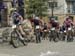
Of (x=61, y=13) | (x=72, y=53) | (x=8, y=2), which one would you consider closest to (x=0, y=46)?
(x=72, y=53)

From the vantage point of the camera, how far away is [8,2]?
163 ft

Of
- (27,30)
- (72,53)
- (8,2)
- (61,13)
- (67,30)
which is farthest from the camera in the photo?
(61,13)

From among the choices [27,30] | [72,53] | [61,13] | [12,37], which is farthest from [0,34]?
[61,13]

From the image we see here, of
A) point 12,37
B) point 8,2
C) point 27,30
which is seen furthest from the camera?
point 8,2

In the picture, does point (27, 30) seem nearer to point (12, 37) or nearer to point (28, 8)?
point (12, 37)

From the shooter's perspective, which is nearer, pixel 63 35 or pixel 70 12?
pixel 63 35

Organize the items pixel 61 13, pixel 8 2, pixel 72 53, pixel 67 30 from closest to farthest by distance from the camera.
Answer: pixel 72 53, pixel 67 30, pixel 8 2, pixel 61 13

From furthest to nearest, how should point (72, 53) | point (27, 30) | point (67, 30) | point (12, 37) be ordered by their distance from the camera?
point (67, 30) < point (27, 30) < point (12, 37) < point (72, 53)

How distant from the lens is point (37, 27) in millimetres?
21078

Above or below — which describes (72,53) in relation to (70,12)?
above

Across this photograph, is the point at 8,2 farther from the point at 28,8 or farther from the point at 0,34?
the point at 0,34

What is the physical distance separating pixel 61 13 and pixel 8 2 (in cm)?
1212

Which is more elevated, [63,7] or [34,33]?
[34,33]

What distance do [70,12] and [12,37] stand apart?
4301cm
